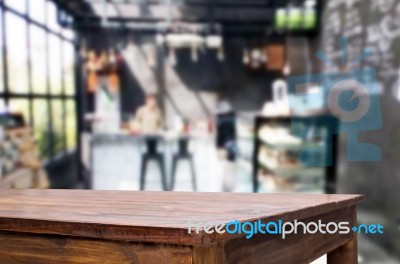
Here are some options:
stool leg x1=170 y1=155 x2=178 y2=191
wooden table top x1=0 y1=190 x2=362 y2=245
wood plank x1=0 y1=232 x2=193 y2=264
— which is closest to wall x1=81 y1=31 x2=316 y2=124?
stool leg x1=170 y1=155 x2=178 y2=191

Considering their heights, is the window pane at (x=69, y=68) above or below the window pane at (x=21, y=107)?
above

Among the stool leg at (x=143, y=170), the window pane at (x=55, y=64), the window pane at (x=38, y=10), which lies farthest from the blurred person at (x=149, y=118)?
the window pane at (x=38, y=10)

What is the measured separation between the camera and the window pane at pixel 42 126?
440 cm

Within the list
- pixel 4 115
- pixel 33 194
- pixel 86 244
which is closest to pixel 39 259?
pixel 86 244

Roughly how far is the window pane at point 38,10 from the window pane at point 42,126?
2.30ft

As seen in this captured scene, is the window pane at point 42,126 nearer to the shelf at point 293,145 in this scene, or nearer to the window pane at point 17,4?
the window pane at point 17,4

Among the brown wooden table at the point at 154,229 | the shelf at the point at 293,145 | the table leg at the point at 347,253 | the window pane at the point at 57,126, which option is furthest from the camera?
the window pane at the point at 57,126

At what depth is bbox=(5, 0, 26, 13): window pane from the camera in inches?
164

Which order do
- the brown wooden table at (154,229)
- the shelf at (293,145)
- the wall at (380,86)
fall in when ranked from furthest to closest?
the shelf at (293,145)
the wall at (380,86)
the brown wooden table at (154,229)

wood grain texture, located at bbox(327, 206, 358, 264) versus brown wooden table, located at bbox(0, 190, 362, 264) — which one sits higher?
brown wooden table, located at bbox(0, 190, 362, 264)

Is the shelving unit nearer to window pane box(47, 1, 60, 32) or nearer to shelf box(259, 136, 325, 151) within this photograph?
shelf box(259, 136, 325, 151)

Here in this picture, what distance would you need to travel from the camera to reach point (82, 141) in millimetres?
4539

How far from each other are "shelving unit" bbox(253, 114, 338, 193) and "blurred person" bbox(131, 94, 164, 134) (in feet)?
2.74

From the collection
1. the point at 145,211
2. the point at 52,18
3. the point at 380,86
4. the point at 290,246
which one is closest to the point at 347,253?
the point at 290,246
